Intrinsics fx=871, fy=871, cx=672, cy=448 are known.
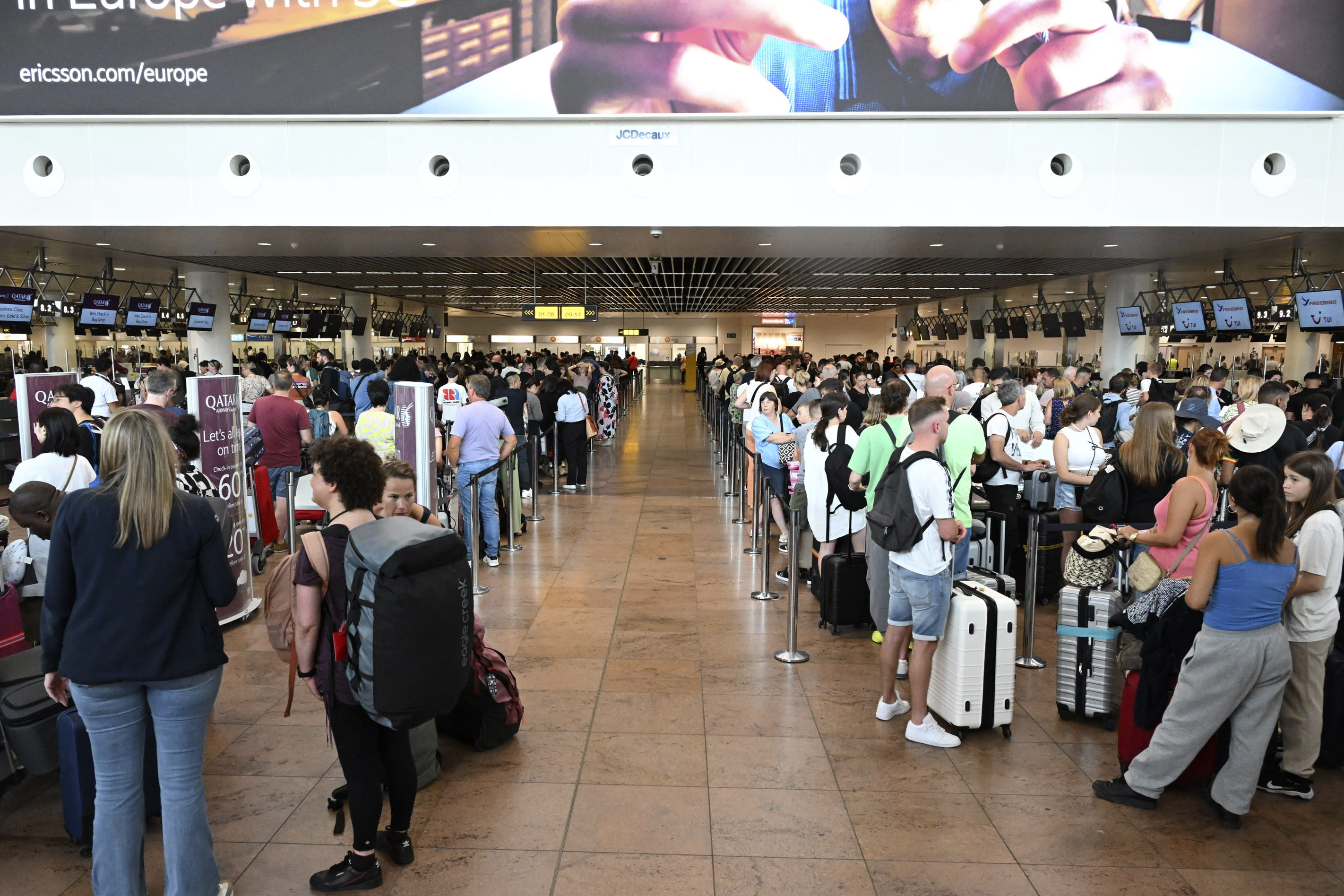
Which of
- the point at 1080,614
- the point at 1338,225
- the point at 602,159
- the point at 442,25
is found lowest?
the point at 1080,614

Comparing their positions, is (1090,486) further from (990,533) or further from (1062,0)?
(1062,0)

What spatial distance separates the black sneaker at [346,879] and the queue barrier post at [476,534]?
10.7 ft

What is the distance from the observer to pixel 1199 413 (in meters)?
7.72

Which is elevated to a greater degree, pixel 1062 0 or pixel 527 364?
pixel 1062 0

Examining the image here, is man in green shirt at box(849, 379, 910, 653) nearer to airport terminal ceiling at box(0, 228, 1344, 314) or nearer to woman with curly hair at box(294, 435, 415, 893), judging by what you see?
woman with curly hair at box(294, 435, 415, 893)

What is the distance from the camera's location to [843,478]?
233 inches

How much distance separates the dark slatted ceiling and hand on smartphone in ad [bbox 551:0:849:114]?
6.04 m

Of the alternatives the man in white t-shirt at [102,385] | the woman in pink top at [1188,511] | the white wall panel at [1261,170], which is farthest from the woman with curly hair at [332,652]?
the white wall panel at [1261,170]

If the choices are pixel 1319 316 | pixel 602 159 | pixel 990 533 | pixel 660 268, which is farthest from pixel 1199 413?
pixel 660 268

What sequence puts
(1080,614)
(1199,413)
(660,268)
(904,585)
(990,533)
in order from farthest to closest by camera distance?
(660,268) → (1199,413) → (990,533) → (1080,614) → (904,585)

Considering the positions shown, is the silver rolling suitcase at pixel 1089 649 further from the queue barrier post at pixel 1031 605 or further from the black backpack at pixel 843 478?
the black backpack at pixel 843 478

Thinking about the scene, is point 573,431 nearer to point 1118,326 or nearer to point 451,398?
point 451,398

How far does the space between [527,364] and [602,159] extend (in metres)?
7.92

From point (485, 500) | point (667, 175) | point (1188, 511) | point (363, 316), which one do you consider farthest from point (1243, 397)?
point (363, 316)
